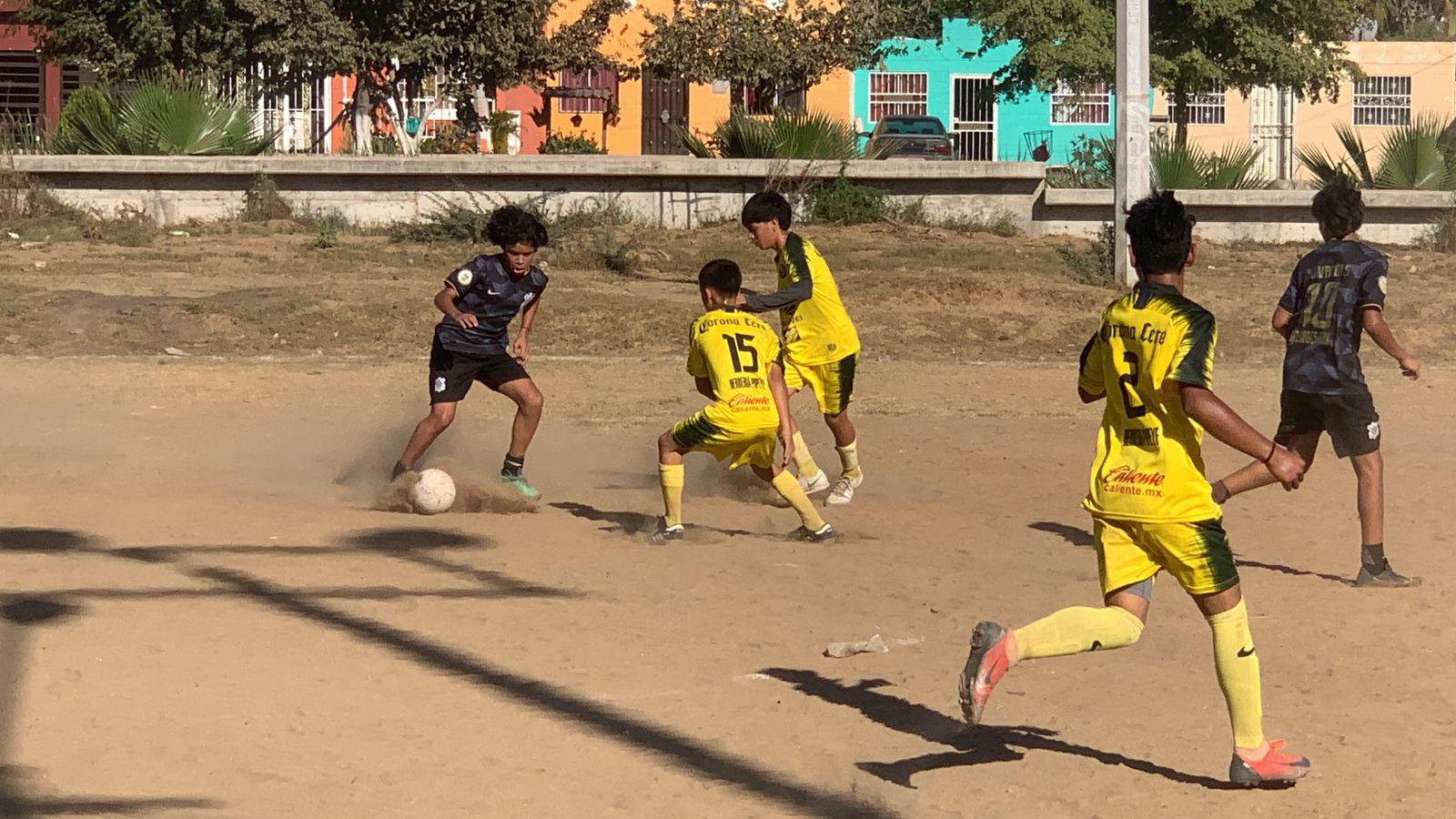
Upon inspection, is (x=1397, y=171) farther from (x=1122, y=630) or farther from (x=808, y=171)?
(x=1122, y=630)

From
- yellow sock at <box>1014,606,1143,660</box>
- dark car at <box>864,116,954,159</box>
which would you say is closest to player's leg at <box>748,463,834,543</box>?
yellow sock at <box>1014,606,1143,660</box>

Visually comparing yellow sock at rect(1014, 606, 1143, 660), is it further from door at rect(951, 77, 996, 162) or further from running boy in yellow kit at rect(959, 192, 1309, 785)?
door at rect(951, 77, 996, 162)

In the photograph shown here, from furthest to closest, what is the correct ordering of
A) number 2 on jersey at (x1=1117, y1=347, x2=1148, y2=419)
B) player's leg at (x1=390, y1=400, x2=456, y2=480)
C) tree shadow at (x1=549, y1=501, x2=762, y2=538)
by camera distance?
player's leg at (x1=390, y1=400, x2=456, y2=480)
tree shadow at (x1=549, y1=501, x2=762, y2=538)
number 2 on jersey at (x1=1117, y1=347, x2=1148, y2=419)

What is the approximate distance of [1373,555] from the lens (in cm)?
794

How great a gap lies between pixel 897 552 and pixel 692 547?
3.08 ft

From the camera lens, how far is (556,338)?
16.6 m

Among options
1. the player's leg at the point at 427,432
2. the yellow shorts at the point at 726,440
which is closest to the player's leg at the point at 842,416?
the yellow shorts at the point at 726,440

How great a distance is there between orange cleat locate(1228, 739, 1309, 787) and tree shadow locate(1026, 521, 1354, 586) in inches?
108

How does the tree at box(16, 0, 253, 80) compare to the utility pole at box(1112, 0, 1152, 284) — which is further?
the tree at box(16, 0, 253, 80)

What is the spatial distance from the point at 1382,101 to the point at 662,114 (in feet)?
61.7

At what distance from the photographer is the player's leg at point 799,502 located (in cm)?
866

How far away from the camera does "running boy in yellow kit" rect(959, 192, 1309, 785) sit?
5.14m

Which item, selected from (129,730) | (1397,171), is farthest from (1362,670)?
(1397,171)

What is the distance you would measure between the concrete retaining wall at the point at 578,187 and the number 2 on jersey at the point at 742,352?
13052 mm
